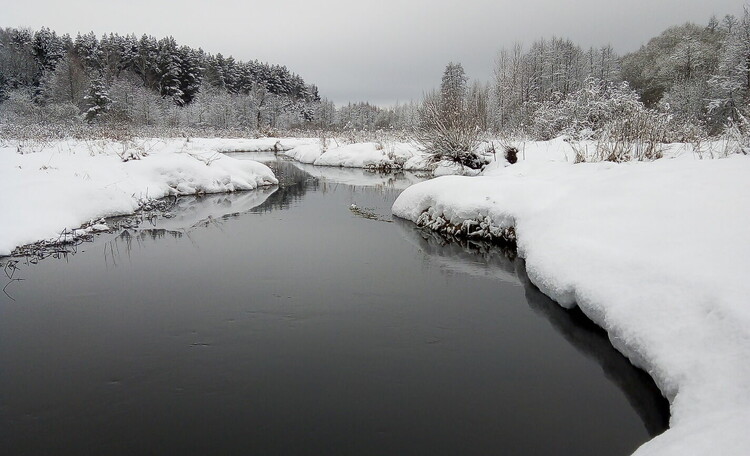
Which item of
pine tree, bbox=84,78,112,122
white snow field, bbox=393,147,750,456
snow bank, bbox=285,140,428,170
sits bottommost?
white snow field, bbox=393,147,750,456

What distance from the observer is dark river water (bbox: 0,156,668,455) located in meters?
3.46

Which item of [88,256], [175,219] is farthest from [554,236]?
[175,219]

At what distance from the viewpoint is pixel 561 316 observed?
586 centimetres

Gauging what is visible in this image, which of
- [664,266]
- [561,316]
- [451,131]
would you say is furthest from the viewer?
[451,131]

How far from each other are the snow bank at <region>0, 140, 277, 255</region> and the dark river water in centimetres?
228

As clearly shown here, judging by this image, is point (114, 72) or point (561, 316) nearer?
point (561, 316)

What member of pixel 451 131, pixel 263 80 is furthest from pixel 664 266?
pixel 263 80

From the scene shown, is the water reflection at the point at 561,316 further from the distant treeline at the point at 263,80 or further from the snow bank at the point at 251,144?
the snow bank at the point at 251,144

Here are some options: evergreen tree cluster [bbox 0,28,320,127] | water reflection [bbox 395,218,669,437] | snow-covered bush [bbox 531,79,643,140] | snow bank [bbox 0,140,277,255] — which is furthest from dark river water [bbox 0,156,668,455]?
evergreen tree cluster [bbox 0,28,320,127]

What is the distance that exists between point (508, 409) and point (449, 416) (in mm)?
524

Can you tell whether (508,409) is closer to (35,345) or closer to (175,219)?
(35,345)

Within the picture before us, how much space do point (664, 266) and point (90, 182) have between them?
12.5m

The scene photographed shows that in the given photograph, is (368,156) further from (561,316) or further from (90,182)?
(561,316)

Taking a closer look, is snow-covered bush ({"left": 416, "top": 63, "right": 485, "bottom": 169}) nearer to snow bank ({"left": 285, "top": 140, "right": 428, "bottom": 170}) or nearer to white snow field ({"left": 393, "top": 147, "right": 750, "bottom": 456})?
snow bank ({"left": 285, "top": 140, "right": 428, "bottom": 170})
